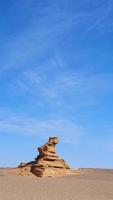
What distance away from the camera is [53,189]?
2861 centimetres

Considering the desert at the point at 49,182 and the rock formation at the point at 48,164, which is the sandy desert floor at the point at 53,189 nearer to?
the desert at the point at 49,182

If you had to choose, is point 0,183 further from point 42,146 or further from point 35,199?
point 42,146

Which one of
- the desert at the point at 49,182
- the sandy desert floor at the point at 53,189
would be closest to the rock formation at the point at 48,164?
the desert at the point at 49,182

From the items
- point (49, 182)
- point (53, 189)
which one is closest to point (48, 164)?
point (49, 182)

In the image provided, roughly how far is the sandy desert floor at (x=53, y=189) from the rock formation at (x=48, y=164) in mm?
1994

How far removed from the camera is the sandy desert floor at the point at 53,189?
984 inches

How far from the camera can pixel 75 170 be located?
41406 millimetres

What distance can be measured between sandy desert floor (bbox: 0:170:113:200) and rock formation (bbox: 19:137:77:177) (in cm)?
199

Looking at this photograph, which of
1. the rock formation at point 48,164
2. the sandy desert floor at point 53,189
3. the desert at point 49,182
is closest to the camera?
the sandy desert floor at point 53,189

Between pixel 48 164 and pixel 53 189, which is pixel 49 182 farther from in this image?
pixel 48 164

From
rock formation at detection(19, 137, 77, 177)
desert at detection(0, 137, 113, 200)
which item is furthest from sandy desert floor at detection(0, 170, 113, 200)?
rock formation at detection(19, 137, 77, 177)

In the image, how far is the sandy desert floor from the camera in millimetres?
24984

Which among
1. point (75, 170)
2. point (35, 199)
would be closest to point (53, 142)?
point (75, 170)

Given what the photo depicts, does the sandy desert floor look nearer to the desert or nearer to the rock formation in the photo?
the desert
